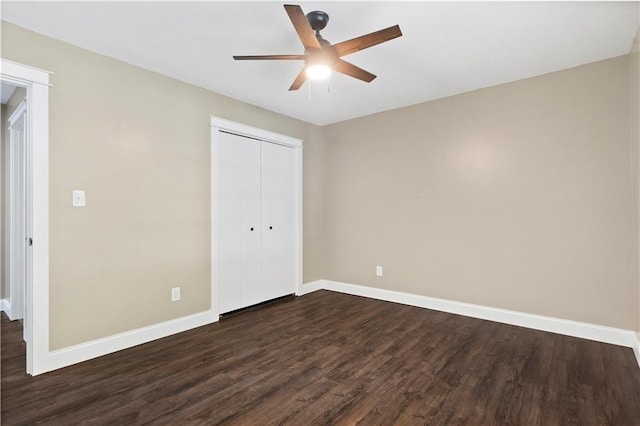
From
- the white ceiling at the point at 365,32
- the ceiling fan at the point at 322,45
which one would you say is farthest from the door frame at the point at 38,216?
the ceiling fan at the point at 322,45

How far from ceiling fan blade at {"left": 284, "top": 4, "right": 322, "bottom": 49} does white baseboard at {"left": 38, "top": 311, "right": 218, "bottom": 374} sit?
2.74m

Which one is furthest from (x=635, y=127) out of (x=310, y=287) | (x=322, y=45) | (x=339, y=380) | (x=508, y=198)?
(x=310, y=287)

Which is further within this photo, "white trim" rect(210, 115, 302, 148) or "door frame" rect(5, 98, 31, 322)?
"white trim" rect(210, 115, 302, 148)

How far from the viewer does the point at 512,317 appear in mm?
3299

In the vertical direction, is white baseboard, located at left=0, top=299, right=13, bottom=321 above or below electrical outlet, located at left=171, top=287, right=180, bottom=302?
below

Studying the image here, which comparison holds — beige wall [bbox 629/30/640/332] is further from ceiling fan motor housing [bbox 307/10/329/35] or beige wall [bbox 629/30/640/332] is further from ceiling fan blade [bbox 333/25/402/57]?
ceiling fan motor housing [bbox 307/10/329/35]

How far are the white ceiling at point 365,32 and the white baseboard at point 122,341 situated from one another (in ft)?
7.81

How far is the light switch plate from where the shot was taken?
2.52 meters

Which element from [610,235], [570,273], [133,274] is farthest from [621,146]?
[133,274]

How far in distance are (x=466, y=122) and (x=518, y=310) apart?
207 centimetres

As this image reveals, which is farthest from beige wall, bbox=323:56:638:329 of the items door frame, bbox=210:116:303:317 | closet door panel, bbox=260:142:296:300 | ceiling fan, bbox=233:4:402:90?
ceiling fan, bbox=233:4:402:90

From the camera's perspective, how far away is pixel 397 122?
4.14 m

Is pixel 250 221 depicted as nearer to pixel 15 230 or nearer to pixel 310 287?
pixel 310 287

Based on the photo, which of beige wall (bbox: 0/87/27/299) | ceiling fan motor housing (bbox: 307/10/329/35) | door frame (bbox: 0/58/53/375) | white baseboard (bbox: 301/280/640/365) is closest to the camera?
ceiling fan motor housing (bbox: 307/10/329/35)
